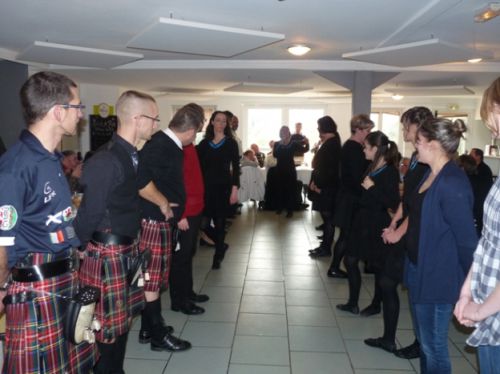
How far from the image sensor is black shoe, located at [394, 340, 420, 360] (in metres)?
2.68

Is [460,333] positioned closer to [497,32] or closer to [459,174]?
[459,174]

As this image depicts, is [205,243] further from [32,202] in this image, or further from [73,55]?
[32,202]

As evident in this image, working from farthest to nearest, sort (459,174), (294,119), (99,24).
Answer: (294,119), (99,24), (459,174)

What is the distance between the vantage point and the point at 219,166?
4.10 meters

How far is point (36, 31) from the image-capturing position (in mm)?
4758

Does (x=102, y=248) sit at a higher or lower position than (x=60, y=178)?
lower

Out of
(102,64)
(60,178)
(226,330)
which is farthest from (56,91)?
(102,64)

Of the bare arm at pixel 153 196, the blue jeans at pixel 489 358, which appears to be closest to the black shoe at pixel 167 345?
the bare arm at pixel 153 196

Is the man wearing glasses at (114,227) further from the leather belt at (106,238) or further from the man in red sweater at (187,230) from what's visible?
the man in red sweater at (187,230)

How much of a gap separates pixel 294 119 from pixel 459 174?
1086cm

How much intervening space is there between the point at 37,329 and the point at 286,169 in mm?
6168

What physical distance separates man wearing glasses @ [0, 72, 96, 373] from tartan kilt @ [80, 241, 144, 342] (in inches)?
15.2

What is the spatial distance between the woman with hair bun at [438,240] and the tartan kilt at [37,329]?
147cm

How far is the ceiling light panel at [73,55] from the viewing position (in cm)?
527
